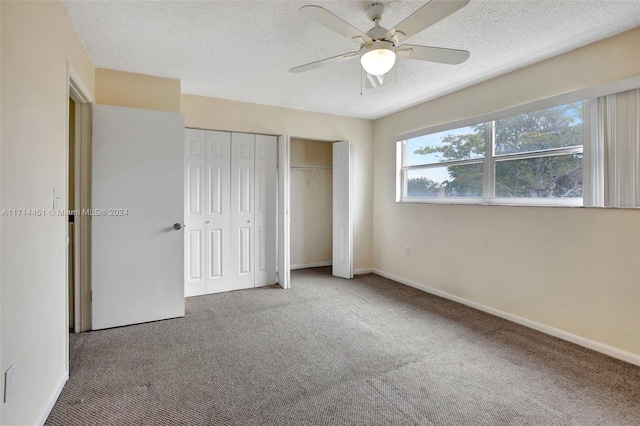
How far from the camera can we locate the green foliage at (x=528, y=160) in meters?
2.66

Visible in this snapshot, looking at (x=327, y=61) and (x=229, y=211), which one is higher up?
(x=327, y=61)

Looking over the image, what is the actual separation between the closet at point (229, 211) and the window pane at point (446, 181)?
192 cm

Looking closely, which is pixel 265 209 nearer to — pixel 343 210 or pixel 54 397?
pixel 343 210

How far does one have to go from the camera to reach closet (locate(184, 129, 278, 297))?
12.6 ft

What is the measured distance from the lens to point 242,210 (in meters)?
4.15

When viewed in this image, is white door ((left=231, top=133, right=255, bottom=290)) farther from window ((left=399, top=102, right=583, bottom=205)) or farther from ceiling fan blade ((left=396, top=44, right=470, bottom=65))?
ceiling fan blade ((left=396, top=44, right=470, bottom=65))

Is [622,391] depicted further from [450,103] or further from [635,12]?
[450,103]

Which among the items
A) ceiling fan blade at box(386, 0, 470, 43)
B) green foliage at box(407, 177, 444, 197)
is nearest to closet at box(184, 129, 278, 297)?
green foliage at box(407, 177, 444, 197)

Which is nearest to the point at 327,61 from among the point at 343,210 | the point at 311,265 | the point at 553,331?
the point at 343,210

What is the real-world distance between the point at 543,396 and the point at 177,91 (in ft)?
12.9

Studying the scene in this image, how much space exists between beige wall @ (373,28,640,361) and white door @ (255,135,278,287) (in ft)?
6.09

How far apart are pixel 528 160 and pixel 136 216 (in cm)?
370

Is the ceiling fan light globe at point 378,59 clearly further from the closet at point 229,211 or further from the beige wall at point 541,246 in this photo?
the closet at point 229,211

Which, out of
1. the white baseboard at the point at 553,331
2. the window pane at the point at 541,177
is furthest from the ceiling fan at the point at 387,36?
the white baseboard at the point at 553,331
